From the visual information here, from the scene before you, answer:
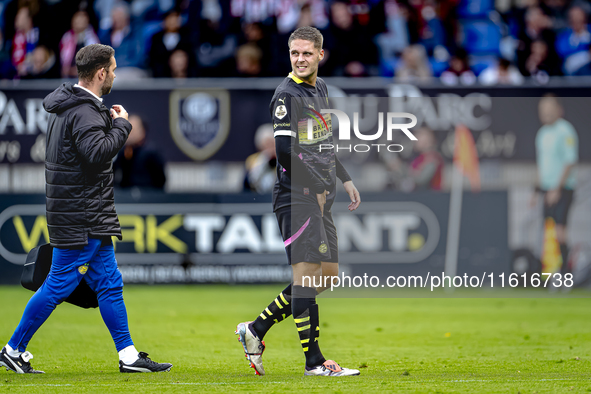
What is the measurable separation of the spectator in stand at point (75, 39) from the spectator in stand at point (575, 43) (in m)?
7.90

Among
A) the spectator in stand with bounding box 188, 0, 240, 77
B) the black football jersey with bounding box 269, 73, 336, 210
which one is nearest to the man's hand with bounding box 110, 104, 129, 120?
the black football jersey with bounding box 269, 73, 336, 210

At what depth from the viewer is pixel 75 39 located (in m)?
13.2

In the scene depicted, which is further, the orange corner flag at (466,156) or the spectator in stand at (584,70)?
the spectator in stand at (584,70)

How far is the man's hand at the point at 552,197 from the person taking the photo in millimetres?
11234

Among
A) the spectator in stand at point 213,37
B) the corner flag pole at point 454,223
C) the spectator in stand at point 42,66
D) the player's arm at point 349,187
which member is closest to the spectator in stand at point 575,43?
the corner flag pole at point 454,223

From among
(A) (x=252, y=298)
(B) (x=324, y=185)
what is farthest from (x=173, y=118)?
(B) (x=324, y=185)

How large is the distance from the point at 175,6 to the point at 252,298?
6.22 meters

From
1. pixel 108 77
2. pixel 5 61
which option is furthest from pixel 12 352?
pixel 5 61

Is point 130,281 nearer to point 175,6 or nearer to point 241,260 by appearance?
point 241,260

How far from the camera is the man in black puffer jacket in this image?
17.0 feet

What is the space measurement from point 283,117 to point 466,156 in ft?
22.2

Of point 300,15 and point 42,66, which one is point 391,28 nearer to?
point 300,15

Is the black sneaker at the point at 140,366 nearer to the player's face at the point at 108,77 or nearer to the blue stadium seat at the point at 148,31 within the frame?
the player's face at the point at 108,77

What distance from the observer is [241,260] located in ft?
36.9
